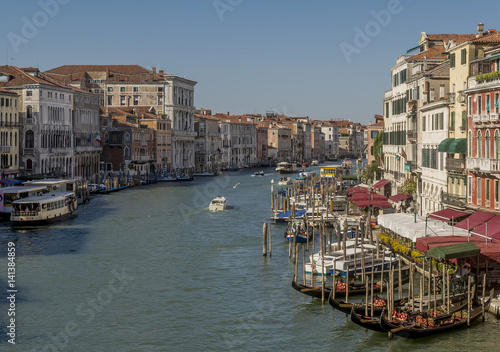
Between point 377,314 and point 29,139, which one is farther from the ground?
point 29,139

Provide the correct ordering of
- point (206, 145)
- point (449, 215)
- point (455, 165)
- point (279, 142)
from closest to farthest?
point (449, 215), point (455, 165), point (206, 145), point (279, 142)

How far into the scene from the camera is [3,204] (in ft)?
118

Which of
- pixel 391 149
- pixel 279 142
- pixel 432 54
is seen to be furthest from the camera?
pixel 279 142

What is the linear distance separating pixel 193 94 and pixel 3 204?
55543mm

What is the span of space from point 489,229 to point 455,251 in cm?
249

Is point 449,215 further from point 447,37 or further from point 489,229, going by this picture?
point 447,37

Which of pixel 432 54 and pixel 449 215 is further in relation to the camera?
pixel 432 54

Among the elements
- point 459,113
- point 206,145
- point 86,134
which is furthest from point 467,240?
point 206,145

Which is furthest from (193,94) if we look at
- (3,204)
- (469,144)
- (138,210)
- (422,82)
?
(469,144)

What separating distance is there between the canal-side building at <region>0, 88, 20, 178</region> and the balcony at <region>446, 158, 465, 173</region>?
29243mm

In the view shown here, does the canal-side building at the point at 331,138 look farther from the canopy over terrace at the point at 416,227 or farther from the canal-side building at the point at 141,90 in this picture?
the canopy over terrace at the point at 416,227

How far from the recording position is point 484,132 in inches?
866

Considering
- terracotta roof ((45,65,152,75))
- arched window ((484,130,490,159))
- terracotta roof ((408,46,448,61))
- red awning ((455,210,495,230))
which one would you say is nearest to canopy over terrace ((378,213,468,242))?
red awning ((455,210,495,230))

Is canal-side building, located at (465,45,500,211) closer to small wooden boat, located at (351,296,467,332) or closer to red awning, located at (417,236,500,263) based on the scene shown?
red awning, located at (417,236,500,263)
